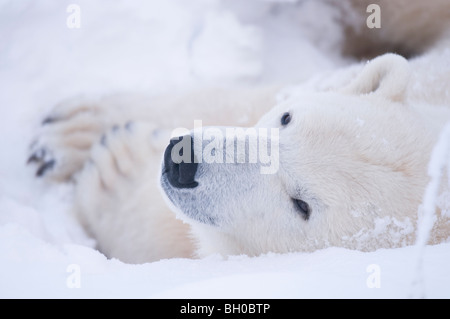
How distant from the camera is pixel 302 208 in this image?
5.26 feet

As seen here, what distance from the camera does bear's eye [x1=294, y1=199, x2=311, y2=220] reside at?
160cm

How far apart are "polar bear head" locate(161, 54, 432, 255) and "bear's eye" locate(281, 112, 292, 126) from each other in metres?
0.09

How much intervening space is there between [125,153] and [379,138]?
1.48 m

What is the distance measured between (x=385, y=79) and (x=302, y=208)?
634 mm

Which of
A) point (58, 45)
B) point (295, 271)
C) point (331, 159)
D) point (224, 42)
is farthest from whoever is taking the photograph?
point (224, 42)

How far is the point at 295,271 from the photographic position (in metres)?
1.28

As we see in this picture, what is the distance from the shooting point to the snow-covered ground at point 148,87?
117 centimetres

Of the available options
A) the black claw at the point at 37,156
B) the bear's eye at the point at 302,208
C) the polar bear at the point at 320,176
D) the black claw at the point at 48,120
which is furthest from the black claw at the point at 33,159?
the bear's eye at the point at 302,208

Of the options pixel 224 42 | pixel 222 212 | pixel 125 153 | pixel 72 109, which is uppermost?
pixel 224 42

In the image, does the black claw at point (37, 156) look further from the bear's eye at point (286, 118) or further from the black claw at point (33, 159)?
the bear's eye at point (286, 118)

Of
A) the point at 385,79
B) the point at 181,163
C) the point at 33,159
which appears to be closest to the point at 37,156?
the point at 33,159

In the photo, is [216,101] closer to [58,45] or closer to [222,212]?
[58,45]

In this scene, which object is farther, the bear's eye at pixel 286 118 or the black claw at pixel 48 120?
the black claw at pixel 48 120
